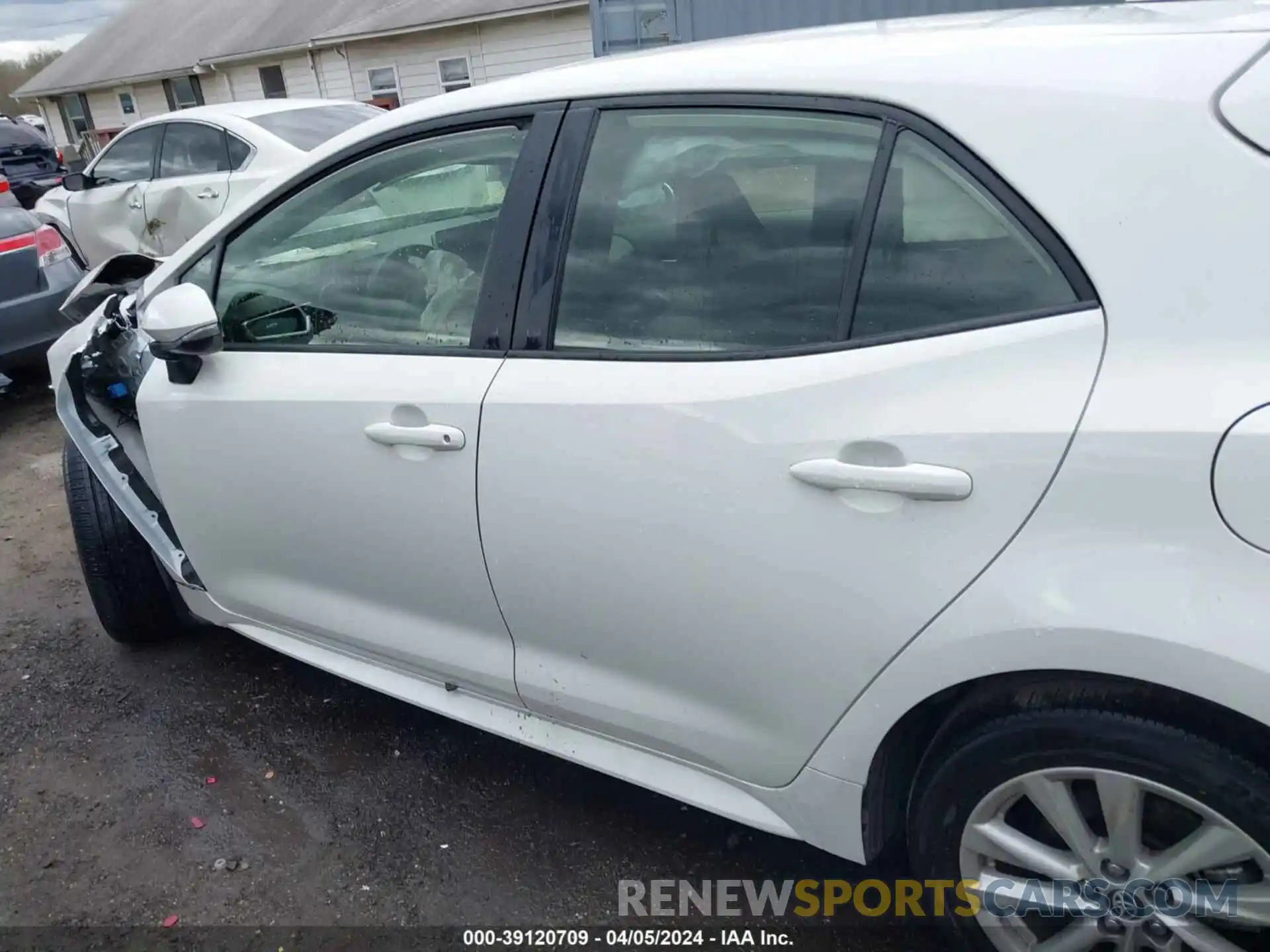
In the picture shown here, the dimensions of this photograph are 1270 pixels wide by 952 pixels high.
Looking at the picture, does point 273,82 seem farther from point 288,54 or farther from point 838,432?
point 838,432

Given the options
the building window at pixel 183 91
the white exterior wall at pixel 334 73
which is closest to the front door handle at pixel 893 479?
the white exterior wall at pixel 334 73

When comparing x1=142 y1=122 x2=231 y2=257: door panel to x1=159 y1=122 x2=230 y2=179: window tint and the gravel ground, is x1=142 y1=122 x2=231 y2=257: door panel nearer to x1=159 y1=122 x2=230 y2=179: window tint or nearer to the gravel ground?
x1=159 y1=122 x2=230 y2=179: window tint

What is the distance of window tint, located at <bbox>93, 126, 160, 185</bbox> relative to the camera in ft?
26.0

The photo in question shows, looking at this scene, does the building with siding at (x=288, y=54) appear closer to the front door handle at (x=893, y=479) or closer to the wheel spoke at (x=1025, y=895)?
Result: the front door handle at (x=893, y=479)

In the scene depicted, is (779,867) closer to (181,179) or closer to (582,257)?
(582,257)

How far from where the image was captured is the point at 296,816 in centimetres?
251

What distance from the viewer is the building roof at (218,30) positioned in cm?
1612

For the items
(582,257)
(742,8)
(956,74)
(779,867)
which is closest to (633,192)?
(582,257)

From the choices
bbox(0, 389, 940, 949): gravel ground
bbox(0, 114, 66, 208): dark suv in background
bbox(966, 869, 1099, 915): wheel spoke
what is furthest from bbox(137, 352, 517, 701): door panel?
bbox(0, 114, 66, 208): dark suv in background

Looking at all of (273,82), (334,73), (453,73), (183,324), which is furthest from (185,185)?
(273,82)

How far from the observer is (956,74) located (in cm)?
154

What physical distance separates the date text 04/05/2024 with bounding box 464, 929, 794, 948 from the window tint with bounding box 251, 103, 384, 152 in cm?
629

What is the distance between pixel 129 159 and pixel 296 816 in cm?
753

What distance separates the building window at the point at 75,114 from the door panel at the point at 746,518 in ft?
97.6
